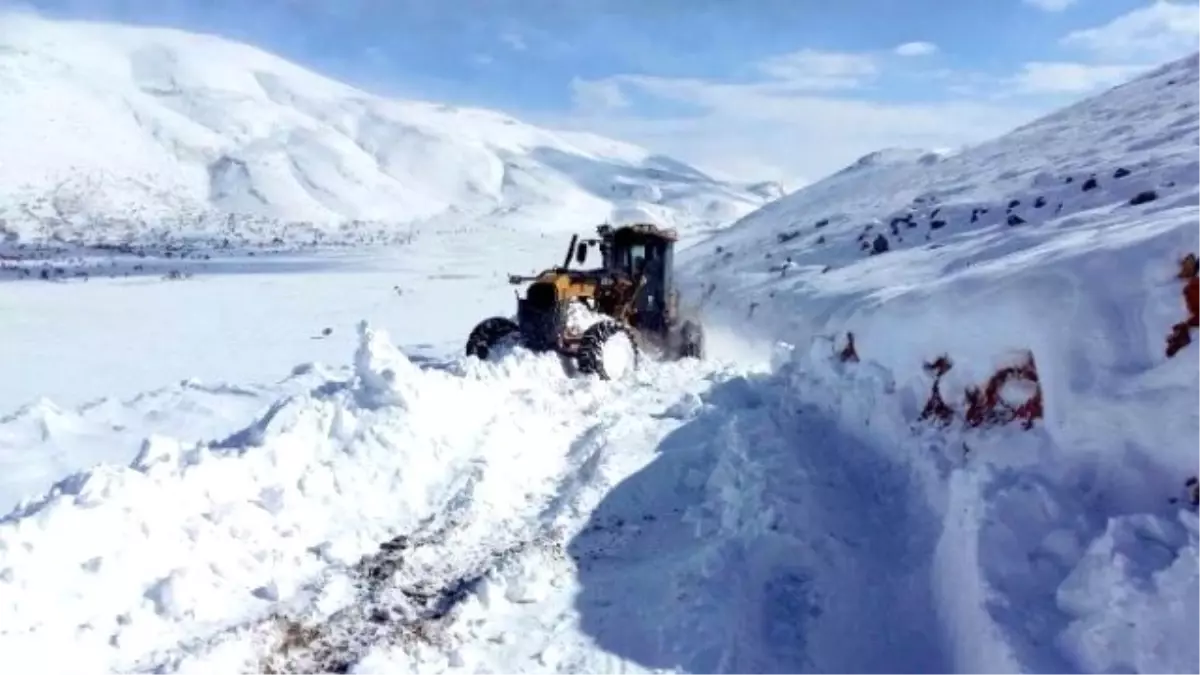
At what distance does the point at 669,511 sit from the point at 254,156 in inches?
3909

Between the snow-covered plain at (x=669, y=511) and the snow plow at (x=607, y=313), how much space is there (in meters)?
0.65

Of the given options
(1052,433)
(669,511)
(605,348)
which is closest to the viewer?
(1052,433)

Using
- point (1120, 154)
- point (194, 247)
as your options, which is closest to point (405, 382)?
point (1120, 154)

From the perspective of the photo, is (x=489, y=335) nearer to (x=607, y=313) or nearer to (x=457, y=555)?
(x=607, y=313)

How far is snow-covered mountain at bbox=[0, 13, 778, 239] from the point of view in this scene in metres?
78.8

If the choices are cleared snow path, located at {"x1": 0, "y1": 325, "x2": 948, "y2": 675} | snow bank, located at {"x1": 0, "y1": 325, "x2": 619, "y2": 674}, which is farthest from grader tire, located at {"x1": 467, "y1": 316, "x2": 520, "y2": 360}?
cleared snow path, located at {"x1": 0, "y1": 325, "x2": 948, "y2": 675}

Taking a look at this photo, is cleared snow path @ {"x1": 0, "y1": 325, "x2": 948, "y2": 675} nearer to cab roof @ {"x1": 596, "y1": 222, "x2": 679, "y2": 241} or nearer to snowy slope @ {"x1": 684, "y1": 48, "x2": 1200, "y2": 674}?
snowy slope @ {"x1": 684, "y1": 48, "x2": 1200, "y2": 674}

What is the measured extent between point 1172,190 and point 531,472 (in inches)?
615

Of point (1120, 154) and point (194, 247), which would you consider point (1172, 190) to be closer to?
point (1120, 154)

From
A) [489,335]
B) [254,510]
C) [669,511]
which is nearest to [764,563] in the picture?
[669,511]

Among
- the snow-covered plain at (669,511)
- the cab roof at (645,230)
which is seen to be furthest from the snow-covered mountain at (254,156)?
the snow-covered plain at (669,511)

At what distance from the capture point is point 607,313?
14.1 m

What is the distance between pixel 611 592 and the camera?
19.2 ft

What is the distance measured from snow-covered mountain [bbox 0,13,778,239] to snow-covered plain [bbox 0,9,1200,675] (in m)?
56.7
